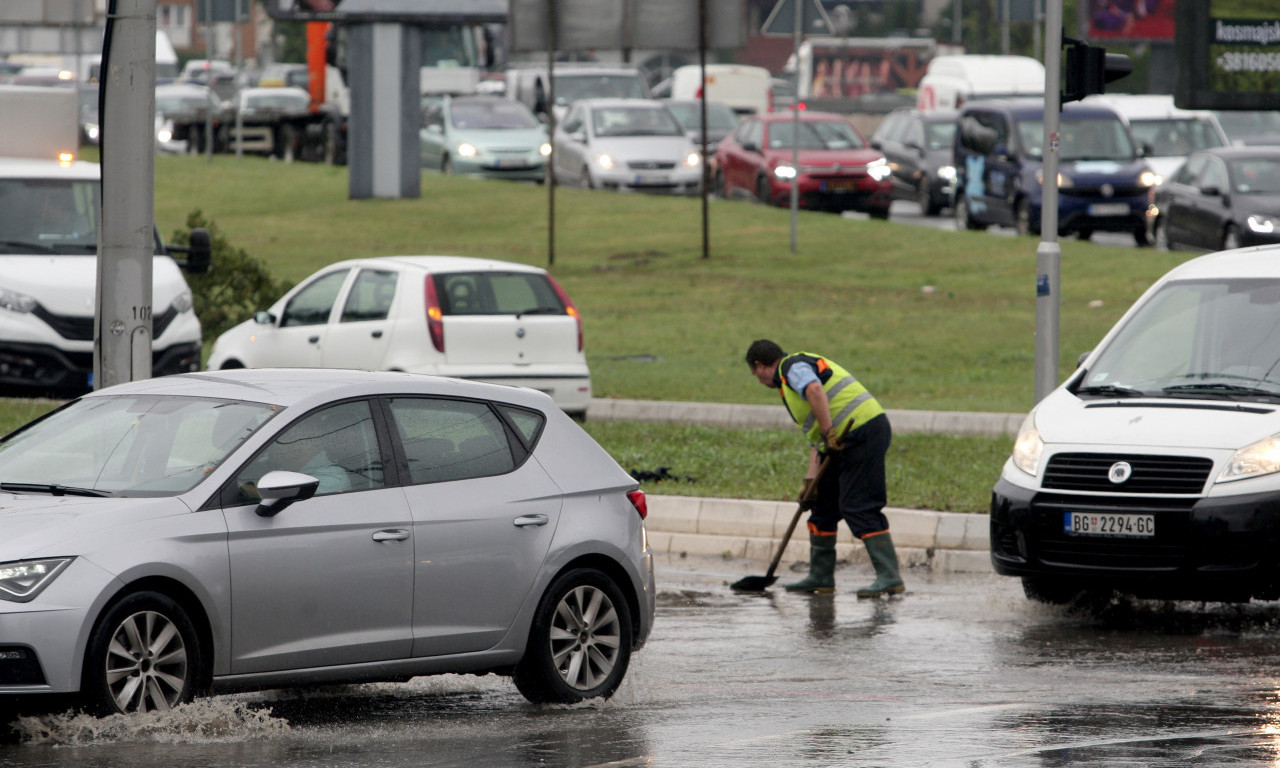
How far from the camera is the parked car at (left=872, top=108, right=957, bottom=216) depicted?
1469 inches

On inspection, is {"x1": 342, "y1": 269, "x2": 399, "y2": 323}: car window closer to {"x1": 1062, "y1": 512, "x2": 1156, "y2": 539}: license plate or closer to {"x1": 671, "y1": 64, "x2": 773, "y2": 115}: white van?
{"x1": 1062, "y1": 512, "x2": 1156, "y2": 539}: license plate

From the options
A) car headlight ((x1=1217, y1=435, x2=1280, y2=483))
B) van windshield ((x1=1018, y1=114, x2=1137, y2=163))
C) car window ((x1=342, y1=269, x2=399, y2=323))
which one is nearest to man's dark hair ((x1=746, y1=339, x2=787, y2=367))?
car headlight ((x1=1217, y1=435, x2=1280, y2=483))

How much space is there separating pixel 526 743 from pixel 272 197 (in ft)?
98.8

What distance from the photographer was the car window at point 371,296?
17.4 metres

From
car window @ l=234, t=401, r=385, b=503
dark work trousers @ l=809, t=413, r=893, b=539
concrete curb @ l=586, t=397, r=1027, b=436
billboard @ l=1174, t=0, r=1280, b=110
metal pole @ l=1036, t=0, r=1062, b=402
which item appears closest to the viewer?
car window @ l=234, t=401, r=385, b=503

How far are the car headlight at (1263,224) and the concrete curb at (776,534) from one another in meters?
15.1

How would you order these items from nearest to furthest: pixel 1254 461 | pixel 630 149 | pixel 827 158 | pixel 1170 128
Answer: pixel 1254 461 → pixel 827 158 → pixel 1170 128 → pixel 630 149

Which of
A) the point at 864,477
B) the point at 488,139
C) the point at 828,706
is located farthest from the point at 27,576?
the point at 488,139

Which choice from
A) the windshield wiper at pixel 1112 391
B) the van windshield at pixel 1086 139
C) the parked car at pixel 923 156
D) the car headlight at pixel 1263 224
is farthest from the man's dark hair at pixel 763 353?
the parked car at pixel 923 156

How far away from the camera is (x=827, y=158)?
3512 cm

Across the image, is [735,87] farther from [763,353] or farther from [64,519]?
[64,519]

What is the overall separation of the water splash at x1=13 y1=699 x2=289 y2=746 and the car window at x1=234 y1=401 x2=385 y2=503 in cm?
84

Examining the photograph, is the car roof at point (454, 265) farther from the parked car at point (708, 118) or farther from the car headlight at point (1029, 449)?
the parked car at point (708, 118)

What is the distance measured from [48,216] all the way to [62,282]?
1004 millimetres
